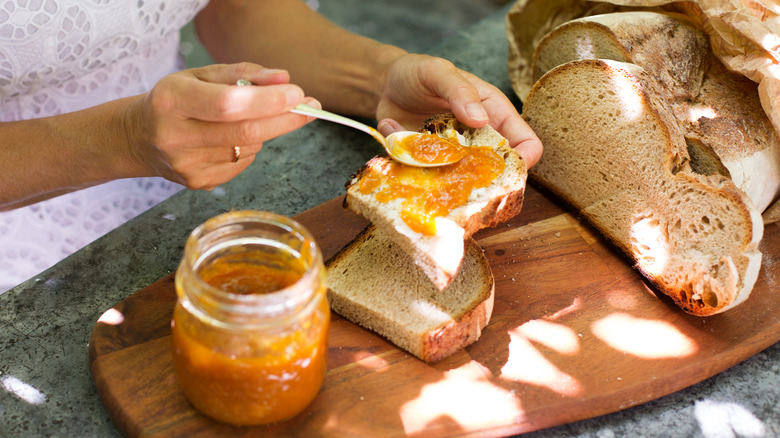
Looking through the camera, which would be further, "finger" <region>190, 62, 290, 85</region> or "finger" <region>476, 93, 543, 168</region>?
"finger" <region>476, 93, 543, 168</region>

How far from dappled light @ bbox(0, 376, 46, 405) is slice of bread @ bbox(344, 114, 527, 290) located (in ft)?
3.68

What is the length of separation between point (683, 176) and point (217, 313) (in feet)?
5.47

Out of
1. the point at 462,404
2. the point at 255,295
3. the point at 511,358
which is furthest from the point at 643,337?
the point at 255,295

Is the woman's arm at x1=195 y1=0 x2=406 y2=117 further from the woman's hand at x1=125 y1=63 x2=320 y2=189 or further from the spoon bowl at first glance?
the woman's hand at x1=125 y1=63 x2=320 y2=189

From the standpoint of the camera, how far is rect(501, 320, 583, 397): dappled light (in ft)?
6.40

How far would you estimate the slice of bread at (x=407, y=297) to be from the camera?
1.99 metres

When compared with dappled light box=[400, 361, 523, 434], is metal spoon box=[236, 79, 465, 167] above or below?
above

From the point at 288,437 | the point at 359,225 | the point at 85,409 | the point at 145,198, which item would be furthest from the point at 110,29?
the point at 288,437

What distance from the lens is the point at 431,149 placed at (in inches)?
86.7

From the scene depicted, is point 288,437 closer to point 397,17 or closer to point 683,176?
point 683,176

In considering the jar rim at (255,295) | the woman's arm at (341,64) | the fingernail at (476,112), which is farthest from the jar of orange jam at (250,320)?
the woman's arm at (341,64)

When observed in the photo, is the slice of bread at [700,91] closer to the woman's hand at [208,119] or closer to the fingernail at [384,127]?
the fingernail at [384,127]

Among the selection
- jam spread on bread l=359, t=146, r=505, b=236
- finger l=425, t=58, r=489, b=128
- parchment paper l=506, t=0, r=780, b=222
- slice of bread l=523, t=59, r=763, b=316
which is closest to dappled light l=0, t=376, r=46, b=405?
jam spread on bread l=359, t=146, r=505, b=236

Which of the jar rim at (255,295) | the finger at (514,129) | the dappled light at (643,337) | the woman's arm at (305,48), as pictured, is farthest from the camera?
the woman's arm at (305,48)
